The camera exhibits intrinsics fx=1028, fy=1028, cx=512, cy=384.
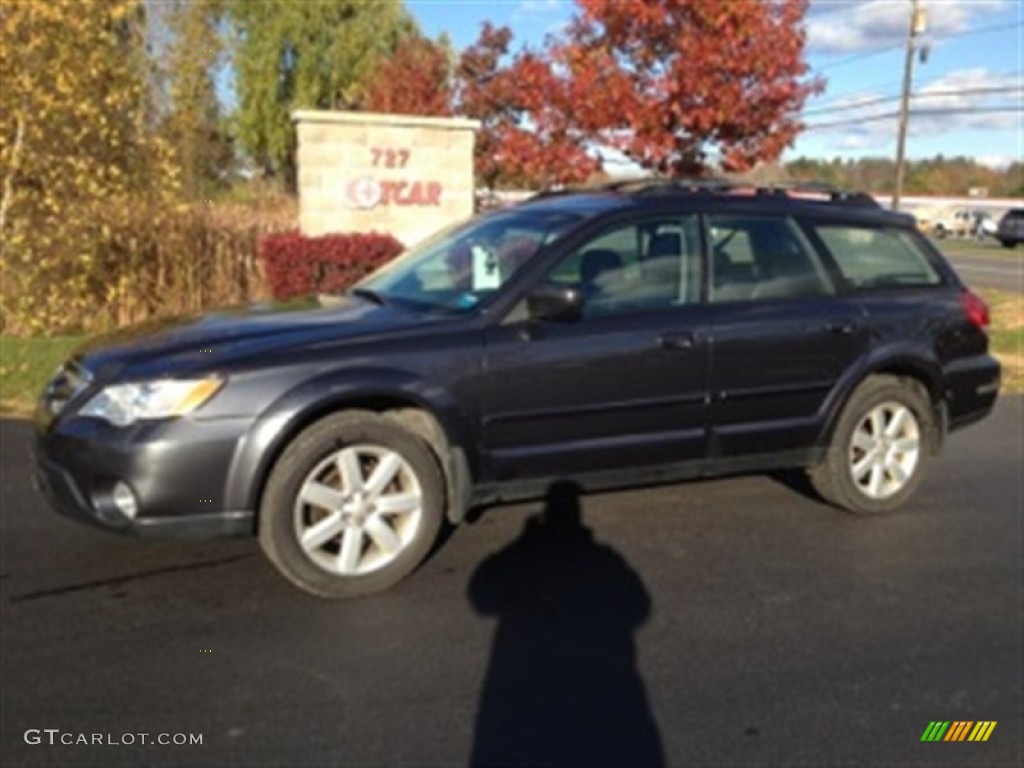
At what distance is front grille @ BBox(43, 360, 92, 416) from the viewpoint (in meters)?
4.23

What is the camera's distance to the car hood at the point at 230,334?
4160 millimetres

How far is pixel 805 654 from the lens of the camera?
3.83 metres

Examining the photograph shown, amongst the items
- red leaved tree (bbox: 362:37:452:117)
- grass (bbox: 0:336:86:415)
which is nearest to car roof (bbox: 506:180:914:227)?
grass (bbox: 0:336:86:415)

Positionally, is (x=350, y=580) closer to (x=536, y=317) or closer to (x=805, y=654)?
(x=536, y=317)

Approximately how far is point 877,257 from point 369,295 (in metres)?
2.81

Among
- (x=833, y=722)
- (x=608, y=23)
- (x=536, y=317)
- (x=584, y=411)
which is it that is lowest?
(x=833, y=722)

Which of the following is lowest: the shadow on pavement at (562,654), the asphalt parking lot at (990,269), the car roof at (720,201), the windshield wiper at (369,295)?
the asphalt parking lot at (990,269)

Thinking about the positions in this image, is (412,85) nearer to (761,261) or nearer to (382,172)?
(382,172)

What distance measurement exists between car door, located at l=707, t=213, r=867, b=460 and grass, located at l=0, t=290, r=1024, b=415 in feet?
16.3

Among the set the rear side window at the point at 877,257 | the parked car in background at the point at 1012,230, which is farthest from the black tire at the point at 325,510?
the parked car in background at the point at 1012,230

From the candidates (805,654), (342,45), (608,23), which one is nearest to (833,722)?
(805,654)

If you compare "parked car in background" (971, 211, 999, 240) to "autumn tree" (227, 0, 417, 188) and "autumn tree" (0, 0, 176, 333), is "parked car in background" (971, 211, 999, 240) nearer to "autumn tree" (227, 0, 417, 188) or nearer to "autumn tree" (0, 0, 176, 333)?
"autumn tree" (227, 0, 417, 188)

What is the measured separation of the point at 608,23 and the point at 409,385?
10.8 metres

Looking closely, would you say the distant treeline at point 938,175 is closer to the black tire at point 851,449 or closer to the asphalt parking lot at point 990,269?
the asphalt parking lot at point 990,269
